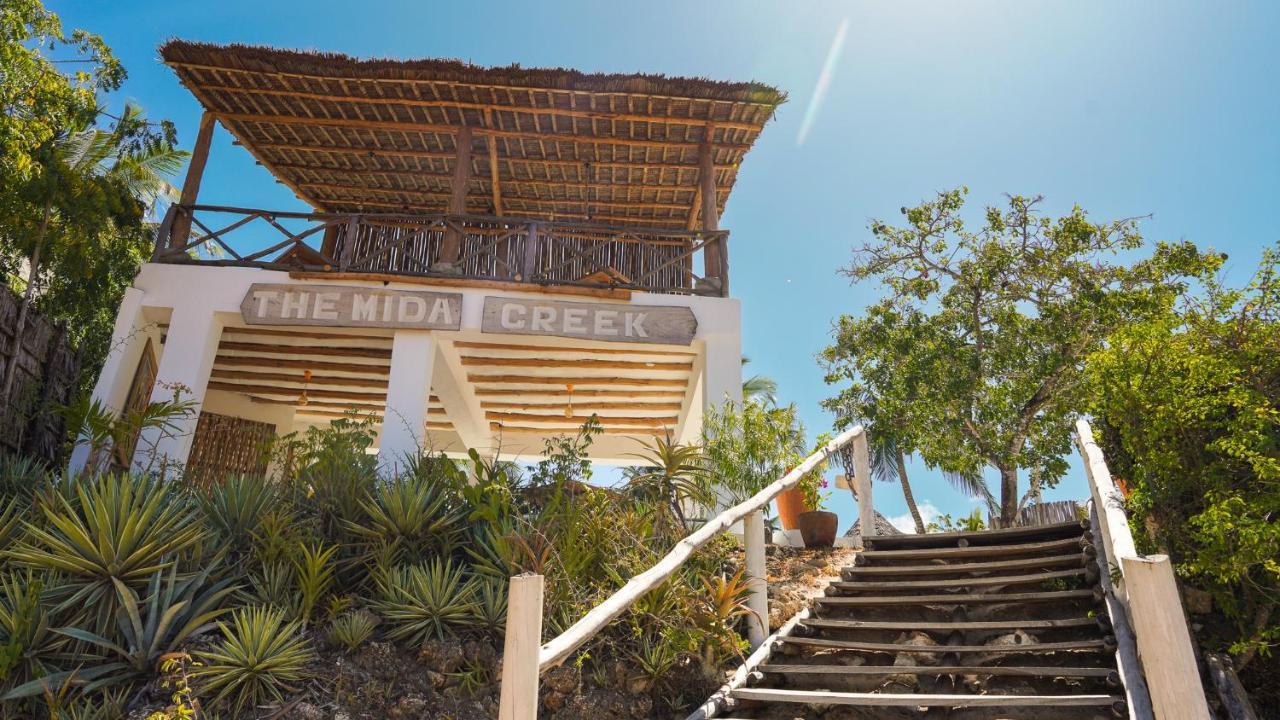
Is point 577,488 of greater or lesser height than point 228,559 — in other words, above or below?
above

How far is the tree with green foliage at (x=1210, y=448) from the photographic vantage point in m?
4.05

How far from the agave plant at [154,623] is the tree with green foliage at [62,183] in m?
4.26

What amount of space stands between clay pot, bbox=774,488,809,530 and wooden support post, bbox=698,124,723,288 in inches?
93.3

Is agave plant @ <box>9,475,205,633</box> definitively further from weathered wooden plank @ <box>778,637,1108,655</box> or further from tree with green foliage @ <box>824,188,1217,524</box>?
tree with green foliage @ <box>824,188,1217,524</box>

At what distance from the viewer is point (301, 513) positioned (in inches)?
213

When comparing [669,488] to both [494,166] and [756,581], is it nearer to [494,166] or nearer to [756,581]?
[756,581]

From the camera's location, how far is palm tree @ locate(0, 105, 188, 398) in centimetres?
752

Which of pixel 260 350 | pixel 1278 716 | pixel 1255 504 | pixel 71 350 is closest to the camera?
pixel 1255 504

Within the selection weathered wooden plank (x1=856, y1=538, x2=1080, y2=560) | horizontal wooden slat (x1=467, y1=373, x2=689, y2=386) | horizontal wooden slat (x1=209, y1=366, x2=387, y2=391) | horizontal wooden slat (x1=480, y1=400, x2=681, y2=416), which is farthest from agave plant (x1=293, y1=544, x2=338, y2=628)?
horizontal wooden slat (x1=480, y1=400, x2=681, y2=416)

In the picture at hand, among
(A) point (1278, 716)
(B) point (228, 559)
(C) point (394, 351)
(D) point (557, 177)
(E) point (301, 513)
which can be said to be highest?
(D) point (557, 177)

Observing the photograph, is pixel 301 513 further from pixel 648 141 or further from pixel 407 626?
pixel 648 141

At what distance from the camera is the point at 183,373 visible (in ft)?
24.9

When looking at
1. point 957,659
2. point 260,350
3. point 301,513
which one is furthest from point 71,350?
point 957,659

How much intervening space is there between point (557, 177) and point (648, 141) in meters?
1.67
